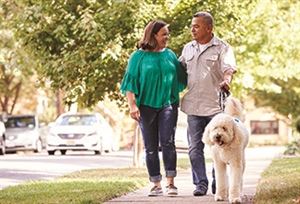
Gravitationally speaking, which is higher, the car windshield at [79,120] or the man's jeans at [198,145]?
the man's jeans at [198,145]

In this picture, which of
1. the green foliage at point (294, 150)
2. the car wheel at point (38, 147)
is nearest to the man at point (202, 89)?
the green foliage at point (294, 150)

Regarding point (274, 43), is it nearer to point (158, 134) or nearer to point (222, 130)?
point (158, 134)

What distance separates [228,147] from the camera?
34.8 feet

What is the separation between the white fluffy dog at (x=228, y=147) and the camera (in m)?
10.4

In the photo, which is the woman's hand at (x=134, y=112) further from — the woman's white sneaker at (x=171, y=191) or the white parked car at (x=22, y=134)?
the white parked car at (x=22, y=134)

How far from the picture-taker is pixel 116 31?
778 inches

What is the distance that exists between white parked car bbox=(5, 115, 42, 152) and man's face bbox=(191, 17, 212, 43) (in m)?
30.4

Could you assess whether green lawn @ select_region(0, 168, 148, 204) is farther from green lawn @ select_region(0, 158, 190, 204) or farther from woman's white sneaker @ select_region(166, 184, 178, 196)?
woman's white sneaker @ select_region(166, 184, 178, 196)

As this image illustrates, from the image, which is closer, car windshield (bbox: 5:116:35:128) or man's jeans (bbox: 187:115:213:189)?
man's jeans (bbox: 187:115:213:189)

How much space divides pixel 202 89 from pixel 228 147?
1.52 meters

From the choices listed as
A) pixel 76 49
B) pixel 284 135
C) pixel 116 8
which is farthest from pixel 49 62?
pixel 284 135

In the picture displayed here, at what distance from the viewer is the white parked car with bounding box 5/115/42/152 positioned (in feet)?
137

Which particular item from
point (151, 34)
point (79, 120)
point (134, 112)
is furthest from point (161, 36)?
point (79, 120)

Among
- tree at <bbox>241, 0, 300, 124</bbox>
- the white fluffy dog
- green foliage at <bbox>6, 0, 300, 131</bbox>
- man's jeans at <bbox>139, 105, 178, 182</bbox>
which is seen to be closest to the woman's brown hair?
man's jeans at <bbox>139, 105, 178, 182</bbox>
